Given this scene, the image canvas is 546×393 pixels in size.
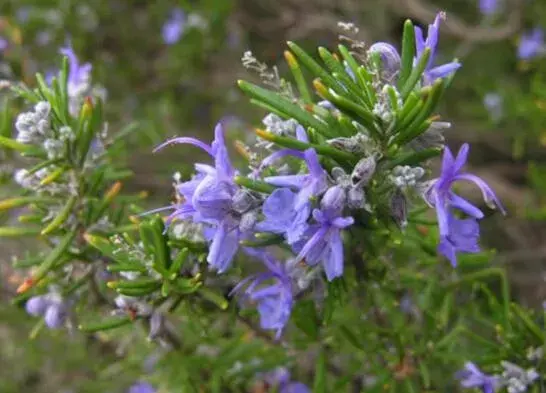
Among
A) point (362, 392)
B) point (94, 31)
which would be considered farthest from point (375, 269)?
point (94, 31)

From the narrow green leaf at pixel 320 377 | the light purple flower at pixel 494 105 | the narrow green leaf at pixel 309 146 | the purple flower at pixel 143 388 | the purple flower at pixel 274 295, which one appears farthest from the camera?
the light purple flower at pixel 494 105

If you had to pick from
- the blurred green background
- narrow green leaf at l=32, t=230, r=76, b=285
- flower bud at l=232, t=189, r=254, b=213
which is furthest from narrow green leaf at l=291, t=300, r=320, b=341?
the blurred green background

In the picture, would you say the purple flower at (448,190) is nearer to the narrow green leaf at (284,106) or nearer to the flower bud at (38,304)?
the narrow green leaf at (284,106)

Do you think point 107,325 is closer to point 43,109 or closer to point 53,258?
point 53,258

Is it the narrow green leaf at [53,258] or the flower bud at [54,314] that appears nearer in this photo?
the narrow green leaf at [53,258]

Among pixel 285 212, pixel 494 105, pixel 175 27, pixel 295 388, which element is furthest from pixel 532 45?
pixel 285 212

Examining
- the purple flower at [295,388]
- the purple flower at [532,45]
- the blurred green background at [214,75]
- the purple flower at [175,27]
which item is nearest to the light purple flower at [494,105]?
the blurred green background at [214,75]

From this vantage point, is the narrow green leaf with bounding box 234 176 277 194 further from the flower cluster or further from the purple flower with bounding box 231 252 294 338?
the purple flower with bounding box 231 252 294 338

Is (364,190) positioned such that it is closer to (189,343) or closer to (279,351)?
(279,351)
